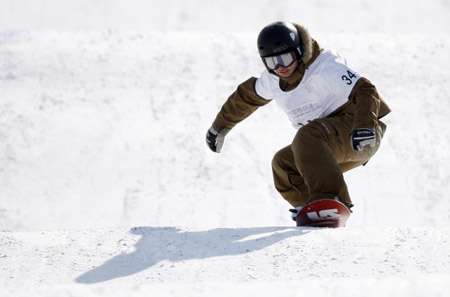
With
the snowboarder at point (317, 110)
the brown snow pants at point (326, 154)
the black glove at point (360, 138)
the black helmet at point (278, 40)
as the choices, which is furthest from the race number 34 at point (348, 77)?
the black glove at point (360, 138)

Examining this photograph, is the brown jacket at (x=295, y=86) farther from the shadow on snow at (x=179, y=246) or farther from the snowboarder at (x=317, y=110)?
the shadow on snow at (x=179, y=246)

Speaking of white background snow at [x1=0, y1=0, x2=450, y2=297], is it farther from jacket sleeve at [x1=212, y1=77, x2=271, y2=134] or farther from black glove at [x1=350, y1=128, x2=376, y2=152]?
jacket sleeve at [x1=212, y1=77, x2=271, y2=134]

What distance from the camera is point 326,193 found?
366cm

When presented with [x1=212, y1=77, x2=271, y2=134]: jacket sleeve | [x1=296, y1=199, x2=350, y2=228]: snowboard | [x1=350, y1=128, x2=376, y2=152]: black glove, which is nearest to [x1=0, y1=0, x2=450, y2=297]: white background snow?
[x1=296, y1=199, x2=350, y2=228]: snowboard

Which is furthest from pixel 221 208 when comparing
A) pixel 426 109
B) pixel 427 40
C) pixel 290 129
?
pixel 427 40

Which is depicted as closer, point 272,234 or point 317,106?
point 272,234

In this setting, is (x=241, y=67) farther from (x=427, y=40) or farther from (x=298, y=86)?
(x=298, y=86)

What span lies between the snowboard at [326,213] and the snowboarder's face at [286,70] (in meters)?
0.79

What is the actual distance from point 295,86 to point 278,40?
0.35 metres

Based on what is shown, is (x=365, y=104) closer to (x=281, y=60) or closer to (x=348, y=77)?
(x=348, y=77)

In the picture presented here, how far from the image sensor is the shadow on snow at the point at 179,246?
273 cm

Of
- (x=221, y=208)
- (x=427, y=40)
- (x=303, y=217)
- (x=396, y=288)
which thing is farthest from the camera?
(x=427, y=40)

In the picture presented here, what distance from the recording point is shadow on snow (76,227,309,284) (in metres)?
2.73

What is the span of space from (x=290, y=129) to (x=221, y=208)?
1.58m
